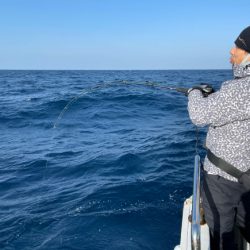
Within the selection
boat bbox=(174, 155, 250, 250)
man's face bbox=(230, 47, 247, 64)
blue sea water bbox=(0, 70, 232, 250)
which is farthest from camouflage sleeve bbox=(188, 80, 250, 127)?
blue sea water bbox=(0, 70, 232, 250)

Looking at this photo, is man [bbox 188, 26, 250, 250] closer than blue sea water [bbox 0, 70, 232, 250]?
Yes

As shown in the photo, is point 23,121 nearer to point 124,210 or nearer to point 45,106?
point 45,106

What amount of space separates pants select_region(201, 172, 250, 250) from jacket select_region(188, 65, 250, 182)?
9cm

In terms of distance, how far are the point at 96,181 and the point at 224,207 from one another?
14.0 ft

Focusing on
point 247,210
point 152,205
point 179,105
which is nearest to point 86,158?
point 152,205

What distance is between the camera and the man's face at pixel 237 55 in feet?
7.87

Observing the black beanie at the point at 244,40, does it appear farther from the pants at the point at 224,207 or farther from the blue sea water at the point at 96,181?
the blue sea water at the point at 96,181

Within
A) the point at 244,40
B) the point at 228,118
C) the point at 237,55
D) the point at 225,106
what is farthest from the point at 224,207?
the point at 244,40

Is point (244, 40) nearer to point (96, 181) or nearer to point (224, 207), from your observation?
point (224, 207)

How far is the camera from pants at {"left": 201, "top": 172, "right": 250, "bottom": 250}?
2650 mm

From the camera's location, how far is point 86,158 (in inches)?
314

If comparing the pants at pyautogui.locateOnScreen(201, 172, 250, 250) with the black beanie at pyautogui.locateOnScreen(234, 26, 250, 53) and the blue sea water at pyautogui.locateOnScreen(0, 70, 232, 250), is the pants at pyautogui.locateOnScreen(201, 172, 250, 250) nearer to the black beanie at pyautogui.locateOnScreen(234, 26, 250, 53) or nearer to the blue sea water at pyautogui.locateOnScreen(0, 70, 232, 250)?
the black beanie at pyautogui.locateOnScreen(234, 26, 250, 53)

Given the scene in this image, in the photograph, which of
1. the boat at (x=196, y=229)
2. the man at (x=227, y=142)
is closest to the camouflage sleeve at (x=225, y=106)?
the man at (x=227, y=142)

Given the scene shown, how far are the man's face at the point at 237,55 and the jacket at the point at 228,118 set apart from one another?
50 millimetres
